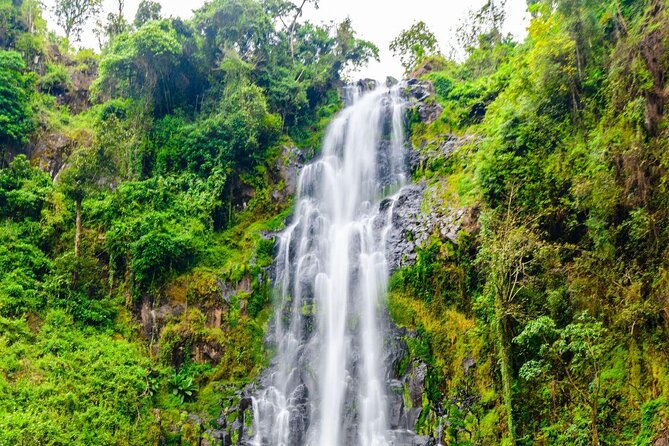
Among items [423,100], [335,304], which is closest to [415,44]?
[423,100]

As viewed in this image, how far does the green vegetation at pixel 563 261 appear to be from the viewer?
9320mm

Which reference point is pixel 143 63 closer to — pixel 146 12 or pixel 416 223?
pixel 146 12

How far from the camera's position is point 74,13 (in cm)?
2933

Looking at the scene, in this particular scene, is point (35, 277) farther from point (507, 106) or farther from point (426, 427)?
point (507, 106)

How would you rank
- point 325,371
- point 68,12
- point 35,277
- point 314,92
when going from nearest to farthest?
point 325,371, point 35,277, point 314,92, point 68,12

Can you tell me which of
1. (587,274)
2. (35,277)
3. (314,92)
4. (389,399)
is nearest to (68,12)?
(314,92)

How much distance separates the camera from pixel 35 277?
588 inches

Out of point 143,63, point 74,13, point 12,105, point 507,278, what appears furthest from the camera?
point 74,13

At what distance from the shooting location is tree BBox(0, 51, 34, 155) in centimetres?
1870

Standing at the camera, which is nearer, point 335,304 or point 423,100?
point 335,304

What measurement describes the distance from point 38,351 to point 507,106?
48.3ft

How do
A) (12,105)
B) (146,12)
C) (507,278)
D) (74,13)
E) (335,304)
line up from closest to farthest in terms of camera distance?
(507,278)
(335,304)
(12,105)
(146,12)
(74,13)

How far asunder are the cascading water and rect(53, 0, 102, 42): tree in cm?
1919

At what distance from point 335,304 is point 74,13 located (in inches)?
1030
